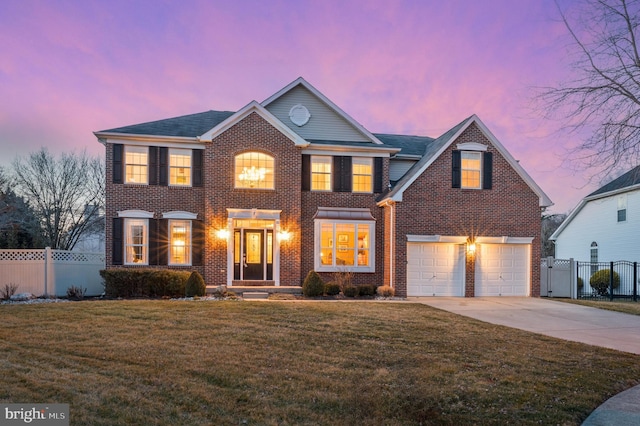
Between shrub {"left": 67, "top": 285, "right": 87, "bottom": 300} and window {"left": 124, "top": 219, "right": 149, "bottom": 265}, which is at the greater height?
window {"left": 124, "top": 219, "right": 149, "bottom": 265}

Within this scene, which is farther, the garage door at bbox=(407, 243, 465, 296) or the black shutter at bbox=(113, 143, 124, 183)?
the garage door at bbox=(407, 243, 465, 296)

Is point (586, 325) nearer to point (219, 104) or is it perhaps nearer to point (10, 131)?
point (10, 131)

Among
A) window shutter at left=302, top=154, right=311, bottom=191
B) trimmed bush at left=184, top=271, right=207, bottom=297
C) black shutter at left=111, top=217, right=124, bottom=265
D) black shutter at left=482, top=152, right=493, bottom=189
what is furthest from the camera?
window shutter at left=302, top=154, right=311, bottom=191

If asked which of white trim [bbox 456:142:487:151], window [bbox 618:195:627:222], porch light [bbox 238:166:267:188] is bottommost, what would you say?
window [bbox 618:195:627:222]

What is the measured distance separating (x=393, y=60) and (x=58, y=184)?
28897 mm

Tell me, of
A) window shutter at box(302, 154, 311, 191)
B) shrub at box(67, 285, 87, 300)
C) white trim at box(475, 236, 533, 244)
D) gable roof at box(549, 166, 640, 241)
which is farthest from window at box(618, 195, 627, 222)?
shrub at box(67, 285, 87, 300)

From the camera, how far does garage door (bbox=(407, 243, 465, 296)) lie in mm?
16938

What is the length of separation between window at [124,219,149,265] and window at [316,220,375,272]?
6.89 metres

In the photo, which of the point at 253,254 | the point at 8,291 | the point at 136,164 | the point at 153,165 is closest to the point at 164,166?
the point at 153,165

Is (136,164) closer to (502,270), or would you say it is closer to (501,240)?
(501,240)

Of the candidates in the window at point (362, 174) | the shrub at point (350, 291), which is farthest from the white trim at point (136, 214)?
the window at point (362, 174)

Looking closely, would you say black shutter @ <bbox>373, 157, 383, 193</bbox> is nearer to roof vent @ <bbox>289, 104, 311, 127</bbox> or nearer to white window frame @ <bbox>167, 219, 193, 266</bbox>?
roof vent @ <bbox>289, 104, 311, 127</bbox>

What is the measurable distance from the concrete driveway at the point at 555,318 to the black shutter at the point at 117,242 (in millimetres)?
11461

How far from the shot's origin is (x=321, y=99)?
61.7ft
